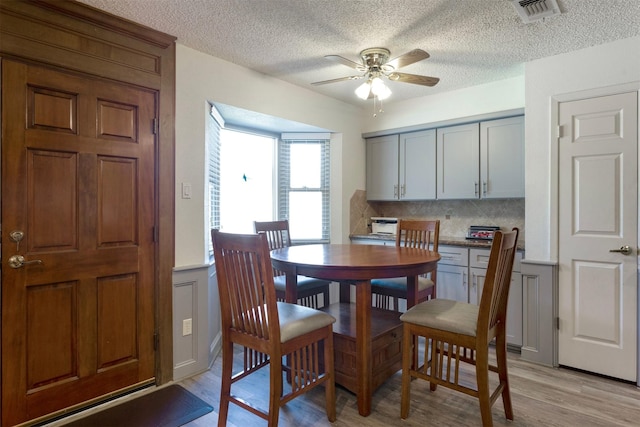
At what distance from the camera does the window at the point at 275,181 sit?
3512 mm

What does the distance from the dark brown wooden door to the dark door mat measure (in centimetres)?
16

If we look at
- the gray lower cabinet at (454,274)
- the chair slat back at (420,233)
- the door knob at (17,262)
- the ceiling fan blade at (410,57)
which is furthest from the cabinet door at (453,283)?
the door knob at (17,262)

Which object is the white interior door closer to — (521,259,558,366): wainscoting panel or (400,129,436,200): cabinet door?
(521,259,558,366): wainscoting panel

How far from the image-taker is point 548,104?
2711mm

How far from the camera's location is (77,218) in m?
2.07

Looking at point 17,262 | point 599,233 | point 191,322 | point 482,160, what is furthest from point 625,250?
point 17,262

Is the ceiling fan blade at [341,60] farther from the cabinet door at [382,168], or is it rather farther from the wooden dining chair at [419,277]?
the cabinet door at [382,168]

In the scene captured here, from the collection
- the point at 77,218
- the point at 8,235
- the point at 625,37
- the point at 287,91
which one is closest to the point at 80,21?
the point at 77,218

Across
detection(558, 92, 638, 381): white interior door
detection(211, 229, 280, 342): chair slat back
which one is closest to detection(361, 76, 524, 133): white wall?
detection(558, 92, 638, 381): white interior door

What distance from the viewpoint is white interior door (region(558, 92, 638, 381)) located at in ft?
7.88

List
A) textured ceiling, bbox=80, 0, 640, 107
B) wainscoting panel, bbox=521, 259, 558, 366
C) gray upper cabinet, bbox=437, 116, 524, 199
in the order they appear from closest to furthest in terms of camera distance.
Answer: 1. textured ceiling, bbox=80, 0, 640, 107
2. wainscoting panel, bbox=521, 259, 558, 366
3. gray upper cabinet, bbox=437, 116, 524, 199

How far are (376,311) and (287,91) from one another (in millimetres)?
Answer: 2205

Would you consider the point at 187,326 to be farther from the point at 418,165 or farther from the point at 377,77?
the point at 418,165

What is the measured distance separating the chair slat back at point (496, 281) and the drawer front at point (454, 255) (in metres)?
1.32
